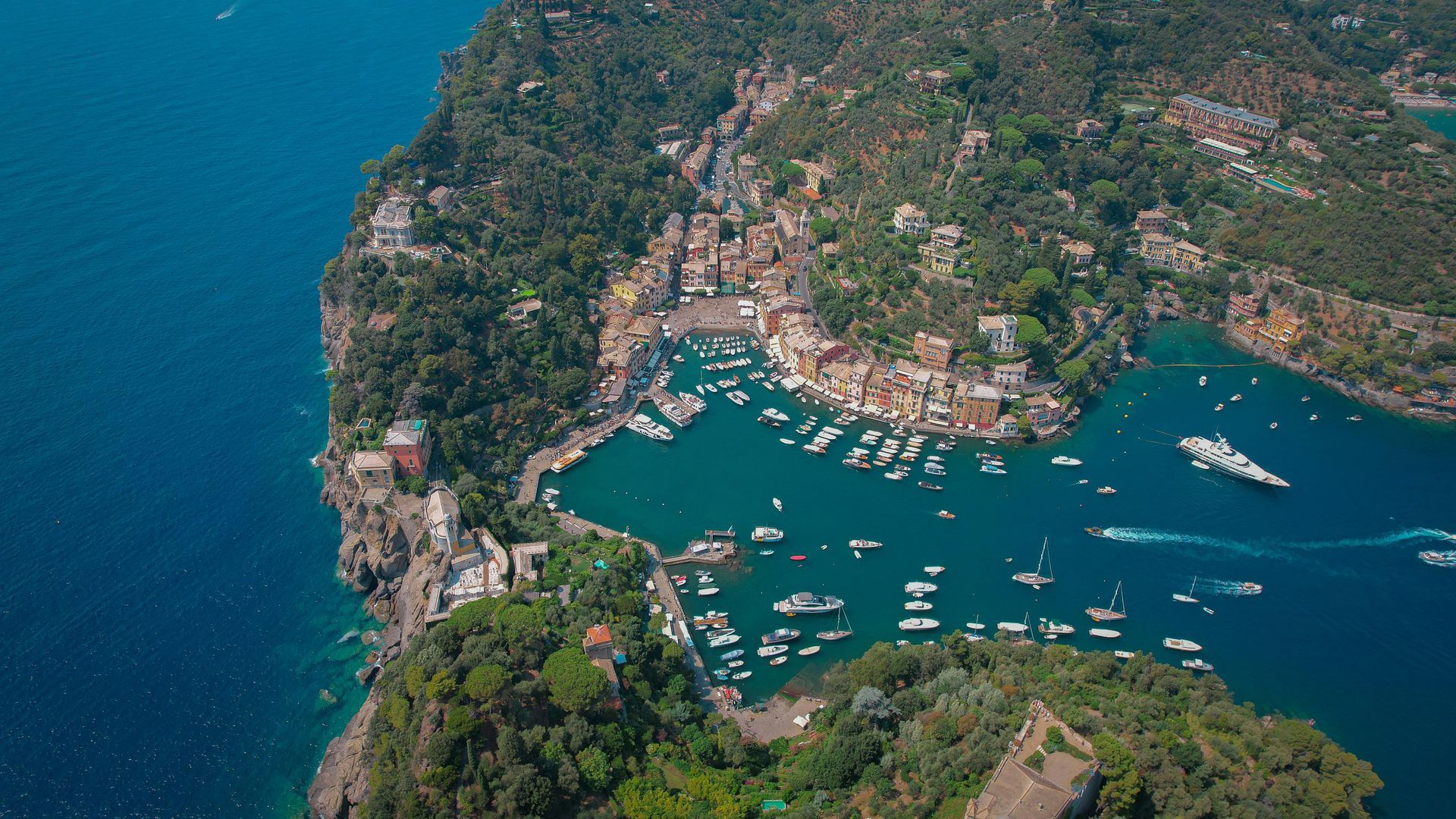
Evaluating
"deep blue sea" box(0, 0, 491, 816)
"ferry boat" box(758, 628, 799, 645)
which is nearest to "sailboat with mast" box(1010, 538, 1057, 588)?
"ferry boat" box(758, 628, 799, 645)

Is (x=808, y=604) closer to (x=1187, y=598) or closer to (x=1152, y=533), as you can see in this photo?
(x=1187, y=598)

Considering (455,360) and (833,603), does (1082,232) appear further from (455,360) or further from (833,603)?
(455,360)

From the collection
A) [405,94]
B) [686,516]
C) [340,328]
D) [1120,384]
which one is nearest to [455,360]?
[340,328]

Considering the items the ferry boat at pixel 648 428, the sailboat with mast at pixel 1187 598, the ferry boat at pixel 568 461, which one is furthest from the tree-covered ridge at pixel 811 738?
the ferry boat at pixel 648 428

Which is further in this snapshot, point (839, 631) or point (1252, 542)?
point (1252, 542)

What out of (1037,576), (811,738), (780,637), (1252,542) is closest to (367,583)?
(780,637)

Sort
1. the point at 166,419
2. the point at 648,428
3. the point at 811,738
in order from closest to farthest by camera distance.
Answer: the point at 811,738 → the point at 166,419 → the point at 648,428

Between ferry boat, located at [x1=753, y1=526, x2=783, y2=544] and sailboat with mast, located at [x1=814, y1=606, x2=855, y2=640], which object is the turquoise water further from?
ferry boat, located at [x1=753, y1=526, x2=783, y2=544]
